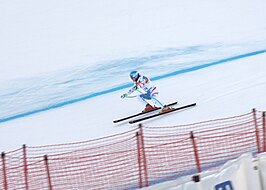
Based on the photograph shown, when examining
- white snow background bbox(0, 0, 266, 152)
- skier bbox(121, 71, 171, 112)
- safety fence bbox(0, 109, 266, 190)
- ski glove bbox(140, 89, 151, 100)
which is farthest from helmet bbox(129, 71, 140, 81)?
safety fence bbox(0, 109, 266, 190)

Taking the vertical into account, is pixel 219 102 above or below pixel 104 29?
below

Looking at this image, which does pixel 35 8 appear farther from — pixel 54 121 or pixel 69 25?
pixel 54 121

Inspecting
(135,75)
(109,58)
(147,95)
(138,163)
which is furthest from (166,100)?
(138,163)

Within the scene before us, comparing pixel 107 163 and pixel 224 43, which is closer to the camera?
pixel 107 163

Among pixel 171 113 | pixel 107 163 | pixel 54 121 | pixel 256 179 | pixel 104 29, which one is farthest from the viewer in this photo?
pixel 104 29

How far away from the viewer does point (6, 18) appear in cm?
866

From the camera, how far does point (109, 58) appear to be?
932 cm

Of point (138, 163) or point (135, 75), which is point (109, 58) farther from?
point (138, 163)

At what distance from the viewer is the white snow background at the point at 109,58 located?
26.9 ft

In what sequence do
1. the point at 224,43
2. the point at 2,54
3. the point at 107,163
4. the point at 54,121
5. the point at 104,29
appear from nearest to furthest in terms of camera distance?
the point at 107,163, the point at 54,121, the point at 2,54, the point at 104,29, the point at 224,43

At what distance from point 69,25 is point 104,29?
2.08 feet

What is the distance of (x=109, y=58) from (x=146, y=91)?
2.22 meters

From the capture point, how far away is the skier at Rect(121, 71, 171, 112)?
7.16 metres

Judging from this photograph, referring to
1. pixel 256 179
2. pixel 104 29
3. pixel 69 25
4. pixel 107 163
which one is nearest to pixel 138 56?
pixel 104 29
